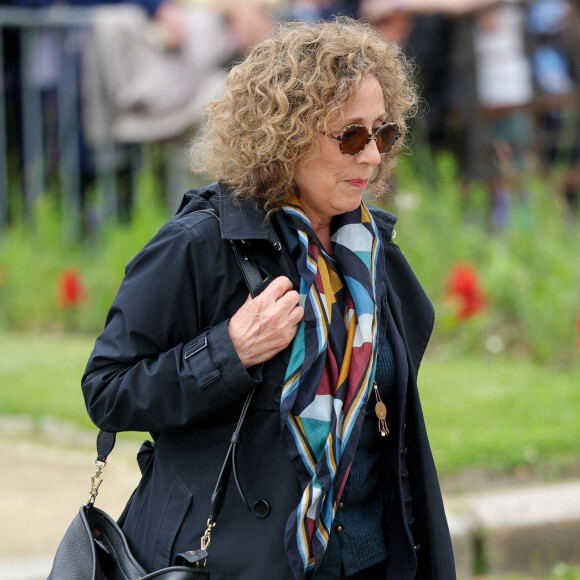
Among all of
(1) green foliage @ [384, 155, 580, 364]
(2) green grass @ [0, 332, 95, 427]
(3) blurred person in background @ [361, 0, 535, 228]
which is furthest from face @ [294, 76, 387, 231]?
(3) blurred person in background @ [361, 0, 535, 228]

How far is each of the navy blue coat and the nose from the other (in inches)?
10.3

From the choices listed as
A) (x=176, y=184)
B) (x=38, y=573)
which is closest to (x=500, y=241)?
(x=176, y=184)

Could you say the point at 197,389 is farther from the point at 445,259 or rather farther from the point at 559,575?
the point at 445,259

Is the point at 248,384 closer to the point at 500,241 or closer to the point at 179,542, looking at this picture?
the point at 179,542

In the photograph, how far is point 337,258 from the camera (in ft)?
7.90

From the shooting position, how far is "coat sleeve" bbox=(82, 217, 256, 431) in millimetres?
2164

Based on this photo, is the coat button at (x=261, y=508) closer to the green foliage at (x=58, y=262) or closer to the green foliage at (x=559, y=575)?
the green foliage at (x=559, y=575)

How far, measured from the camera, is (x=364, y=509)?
2420 mm

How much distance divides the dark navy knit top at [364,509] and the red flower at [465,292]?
334 centimetres

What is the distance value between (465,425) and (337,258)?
278 cm

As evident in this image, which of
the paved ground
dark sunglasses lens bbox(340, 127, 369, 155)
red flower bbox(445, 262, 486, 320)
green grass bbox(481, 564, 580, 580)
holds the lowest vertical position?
green grass bbox(481, 564, 580, 580)

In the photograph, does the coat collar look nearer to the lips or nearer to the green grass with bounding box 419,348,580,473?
the lips

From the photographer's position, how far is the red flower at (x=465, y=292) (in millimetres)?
5730

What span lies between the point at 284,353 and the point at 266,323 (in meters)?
0.11
